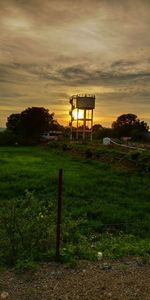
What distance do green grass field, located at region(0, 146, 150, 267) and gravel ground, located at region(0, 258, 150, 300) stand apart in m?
0.44

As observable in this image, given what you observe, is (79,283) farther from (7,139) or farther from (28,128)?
(28,128)

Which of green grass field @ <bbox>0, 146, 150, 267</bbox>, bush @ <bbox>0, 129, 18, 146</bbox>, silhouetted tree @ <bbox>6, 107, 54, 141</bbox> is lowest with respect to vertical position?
green grass field @ <bbox>0, 146, 150, 267</bbox>

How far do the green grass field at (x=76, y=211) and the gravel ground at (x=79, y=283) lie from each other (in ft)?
1.46

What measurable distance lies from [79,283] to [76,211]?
8567 mm

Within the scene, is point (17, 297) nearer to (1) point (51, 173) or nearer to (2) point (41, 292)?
(2) point (41, 292)

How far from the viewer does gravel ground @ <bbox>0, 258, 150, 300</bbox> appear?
6457 mm

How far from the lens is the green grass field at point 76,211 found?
8.10m

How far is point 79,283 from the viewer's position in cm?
685

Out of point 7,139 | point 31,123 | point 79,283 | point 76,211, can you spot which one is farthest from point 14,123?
point 79,283

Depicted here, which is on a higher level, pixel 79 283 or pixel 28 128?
pixel 28 128

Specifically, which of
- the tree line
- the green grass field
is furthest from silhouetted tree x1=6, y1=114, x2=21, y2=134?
the green grass field

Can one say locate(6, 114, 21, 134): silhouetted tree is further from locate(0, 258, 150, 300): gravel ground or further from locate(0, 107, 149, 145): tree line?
locate(0, 258, 150, 300): gravel ground

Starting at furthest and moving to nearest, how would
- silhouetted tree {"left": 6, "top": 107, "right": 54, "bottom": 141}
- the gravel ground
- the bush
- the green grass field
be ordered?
silhouetted tree {"left": 6, "top": 107, "right": 54, "bottom": 141}
the bush
the green grass field
the gravel ground

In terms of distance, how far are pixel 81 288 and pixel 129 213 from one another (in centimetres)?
922
